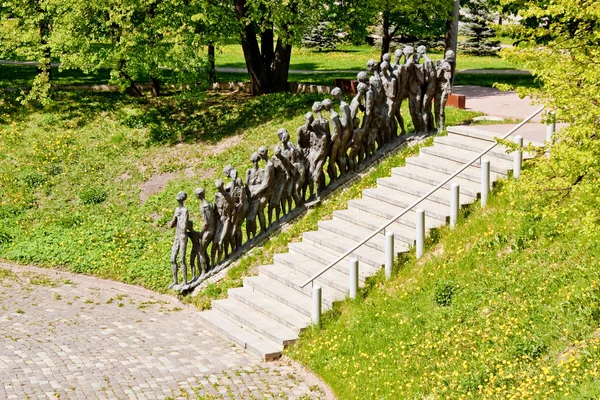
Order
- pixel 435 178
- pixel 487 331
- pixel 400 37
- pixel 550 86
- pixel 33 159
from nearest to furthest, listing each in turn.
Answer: pixel 550 86, pixel 487 331, pixel 435 178, pixel 33 159, pixel 400 37

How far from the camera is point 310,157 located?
64.3 ft

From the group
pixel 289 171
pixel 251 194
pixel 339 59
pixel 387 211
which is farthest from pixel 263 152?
pixel 339 59

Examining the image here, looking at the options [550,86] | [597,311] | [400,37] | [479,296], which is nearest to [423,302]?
[479,296]

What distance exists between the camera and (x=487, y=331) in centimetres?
1362

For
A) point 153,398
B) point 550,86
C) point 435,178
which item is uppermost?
point 550,86

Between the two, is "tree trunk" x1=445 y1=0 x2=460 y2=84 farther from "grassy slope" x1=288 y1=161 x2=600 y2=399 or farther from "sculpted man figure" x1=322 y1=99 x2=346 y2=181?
"grassy slope" x1=288 y1=161 x2=600 y2=399

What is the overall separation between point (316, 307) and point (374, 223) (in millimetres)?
2836

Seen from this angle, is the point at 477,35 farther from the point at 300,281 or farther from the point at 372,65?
the point at 300,281

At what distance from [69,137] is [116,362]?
44.5 feet

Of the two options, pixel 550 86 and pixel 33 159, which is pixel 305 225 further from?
pixel 33 159

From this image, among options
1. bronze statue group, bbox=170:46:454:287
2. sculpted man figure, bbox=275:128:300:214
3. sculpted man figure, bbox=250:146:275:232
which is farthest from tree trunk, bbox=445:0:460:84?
sculpted man figure, bbox=250:146:275:232

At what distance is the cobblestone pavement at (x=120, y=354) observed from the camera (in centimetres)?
1416

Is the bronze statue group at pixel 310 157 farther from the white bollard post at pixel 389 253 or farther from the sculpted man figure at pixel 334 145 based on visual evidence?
the white bollard post at pixel 389 253

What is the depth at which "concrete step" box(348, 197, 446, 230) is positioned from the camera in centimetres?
1706
